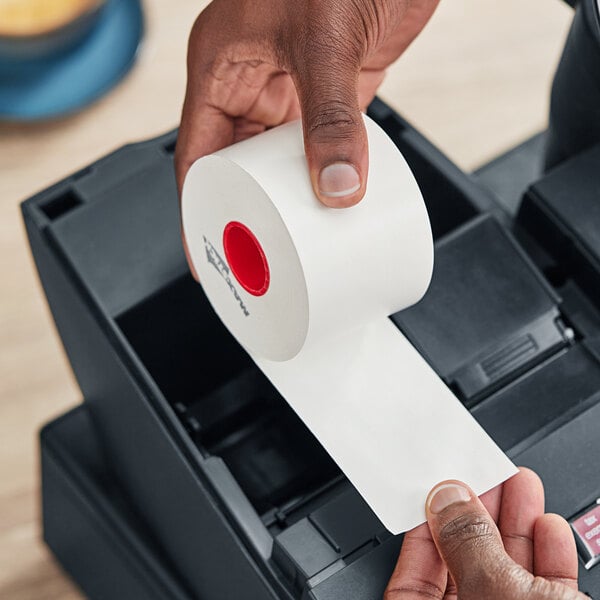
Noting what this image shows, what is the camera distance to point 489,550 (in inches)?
23.7

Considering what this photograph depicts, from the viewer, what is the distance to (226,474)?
67 cm

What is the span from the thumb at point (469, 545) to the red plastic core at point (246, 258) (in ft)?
0.54

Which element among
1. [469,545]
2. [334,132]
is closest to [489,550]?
[469,545]

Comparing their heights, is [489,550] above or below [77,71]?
below

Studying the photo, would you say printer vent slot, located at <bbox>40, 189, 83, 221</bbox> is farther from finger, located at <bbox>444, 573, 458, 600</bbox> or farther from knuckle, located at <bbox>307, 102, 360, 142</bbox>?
finger, located at <bbox>444, 573, 458, 600</bbox>

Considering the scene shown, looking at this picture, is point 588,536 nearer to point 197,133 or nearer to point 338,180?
point 338,180

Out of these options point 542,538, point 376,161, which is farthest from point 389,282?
point 542,538

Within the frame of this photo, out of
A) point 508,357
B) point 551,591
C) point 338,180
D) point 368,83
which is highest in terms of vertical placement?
point 368,83

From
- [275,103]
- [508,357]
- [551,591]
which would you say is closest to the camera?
[551,591]

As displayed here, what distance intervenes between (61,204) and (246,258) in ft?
0.59

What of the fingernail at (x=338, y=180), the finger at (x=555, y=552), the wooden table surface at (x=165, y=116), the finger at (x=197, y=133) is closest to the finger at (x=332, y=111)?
the fingernail at (x=338, y=180)

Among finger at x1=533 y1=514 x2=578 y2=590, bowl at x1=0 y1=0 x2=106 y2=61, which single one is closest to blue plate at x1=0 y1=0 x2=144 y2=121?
bowl at x1=0 y1=0 x2=106 y2=61

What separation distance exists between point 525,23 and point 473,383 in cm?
87

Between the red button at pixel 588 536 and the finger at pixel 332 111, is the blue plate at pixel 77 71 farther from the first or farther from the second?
the red button at pixel 588 536
